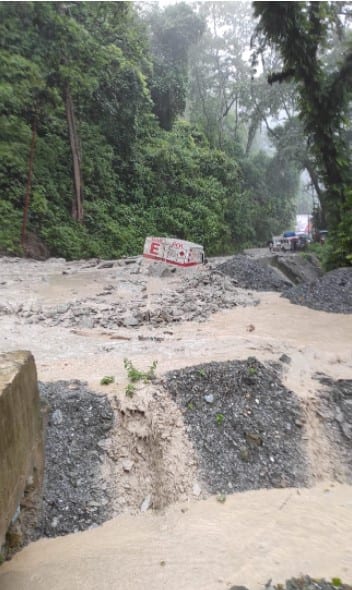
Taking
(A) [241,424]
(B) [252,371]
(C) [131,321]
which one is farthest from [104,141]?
(A) [241,424]

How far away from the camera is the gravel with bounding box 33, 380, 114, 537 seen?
166 inches

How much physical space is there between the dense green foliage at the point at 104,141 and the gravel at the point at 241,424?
14392 mm

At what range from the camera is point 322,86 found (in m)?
14.9

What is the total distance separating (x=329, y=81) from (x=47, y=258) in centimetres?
1359

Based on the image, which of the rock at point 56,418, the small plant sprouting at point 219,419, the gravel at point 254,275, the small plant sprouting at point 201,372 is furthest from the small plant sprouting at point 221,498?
the gravel at point 254,275

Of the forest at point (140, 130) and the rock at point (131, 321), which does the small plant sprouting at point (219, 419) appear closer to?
the rock at point (131, 321)

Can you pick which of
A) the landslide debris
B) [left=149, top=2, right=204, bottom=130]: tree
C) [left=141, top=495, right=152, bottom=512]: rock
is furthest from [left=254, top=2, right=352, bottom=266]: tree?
[left=149, top=2, right=204, bottom=130]: tree

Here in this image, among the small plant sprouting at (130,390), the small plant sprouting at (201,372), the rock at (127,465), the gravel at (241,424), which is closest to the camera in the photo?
the rock at (127,465)

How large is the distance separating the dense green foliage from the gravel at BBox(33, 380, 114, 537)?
14.0m

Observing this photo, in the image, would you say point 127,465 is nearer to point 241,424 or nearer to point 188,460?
point 188,460

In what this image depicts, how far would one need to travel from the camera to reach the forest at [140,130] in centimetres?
1509

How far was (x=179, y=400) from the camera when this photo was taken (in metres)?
5.51

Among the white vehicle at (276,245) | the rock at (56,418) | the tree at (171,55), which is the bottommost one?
the rock at (56,418)

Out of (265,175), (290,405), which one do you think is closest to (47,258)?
(290,405)
